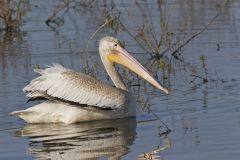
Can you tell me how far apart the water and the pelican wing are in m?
0.25

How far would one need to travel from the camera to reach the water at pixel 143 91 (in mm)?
8594

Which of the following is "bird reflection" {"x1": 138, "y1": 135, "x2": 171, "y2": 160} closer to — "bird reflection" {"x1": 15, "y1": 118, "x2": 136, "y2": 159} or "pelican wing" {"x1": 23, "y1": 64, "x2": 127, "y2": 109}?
"bird reflection" {"x1": 15, "y1": 118, "x2": 136, "y2": 159}

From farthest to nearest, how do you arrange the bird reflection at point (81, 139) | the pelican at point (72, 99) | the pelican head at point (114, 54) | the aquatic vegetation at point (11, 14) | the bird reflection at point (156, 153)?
the aquatic vegetation at point (11, 14), the pelican head at point (114, 54), the pelican at point (72, 99), the bird reflection at point (81, 139), the bird reflection at point (156, 153)

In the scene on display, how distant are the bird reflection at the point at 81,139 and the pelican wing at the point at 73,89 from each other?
0.25 m

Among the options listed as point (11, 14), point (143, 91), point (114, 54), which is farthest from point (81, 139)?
point (11, 14)

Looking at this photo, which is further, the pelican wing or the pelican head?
the pelican head

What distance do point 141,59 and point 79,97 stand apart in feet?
11.2

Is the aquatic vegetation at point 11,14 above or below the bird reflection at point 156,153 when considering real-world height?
above

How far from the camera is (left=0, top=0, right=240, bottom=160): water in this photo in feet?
28.2

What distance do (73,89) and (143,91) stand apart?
1.56 m

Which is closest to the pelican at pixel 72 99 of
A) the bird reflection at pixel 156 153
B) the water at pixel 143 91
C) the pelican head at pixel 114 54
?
the water at pixel 143 91

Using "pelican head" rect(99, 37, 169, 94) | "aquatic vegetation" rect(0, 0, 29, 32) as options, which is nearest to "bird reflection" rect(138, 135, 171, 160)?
"pelican head" rect(99, 37, 169, 94)

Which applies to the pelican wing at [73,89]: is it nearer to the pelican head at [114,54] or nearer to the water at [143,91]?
the water at [143,91]

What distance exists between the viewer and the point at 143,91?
37.5ft
